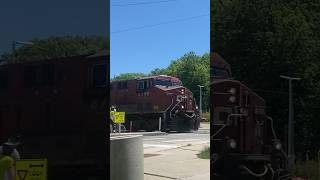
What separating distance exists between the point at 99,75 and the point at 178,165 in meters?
1.26

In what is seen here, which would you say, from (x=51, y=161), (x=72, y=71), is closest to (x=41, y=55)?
(x=72, y=71)

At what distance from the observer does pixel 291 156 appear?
3.70 meters

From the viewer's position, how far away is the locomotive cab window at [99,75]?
3.46 m

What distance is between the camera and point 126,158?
380 cm

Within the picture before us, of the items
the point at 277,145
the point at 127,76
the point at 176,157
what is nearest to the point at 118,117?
the point at 127,76

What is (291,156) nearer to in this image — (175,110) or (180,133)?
(180,133)

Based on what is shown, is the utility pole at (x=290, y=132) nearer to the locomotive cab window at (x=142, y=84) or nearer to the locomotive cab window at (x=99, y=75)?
the locomotive cab window at (x=142, y=84)

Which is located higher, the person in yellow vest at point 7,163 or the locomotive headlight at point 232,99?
the locomotive headlight at point 232,99

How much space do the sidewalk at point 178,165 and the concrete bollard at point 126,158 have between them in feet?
0.67

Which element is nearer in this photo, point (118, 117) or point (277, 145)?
point (277, 145)

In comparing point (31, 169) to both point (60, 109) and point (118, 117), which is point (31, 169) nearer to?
point (60, 109)

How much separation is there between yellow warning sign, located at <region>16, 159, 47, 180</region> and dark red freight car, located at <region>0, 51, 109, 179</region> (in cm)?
4

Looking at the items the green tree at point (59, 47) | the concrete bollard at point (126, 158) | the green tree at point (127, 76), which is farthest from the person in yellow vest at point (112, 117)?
the green tree at point (59, 47)

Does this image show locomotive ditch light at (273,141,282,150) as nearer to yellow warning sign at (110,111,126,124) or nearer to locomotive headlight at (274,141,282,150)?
locomotive headlight at (274,141,282,150)
